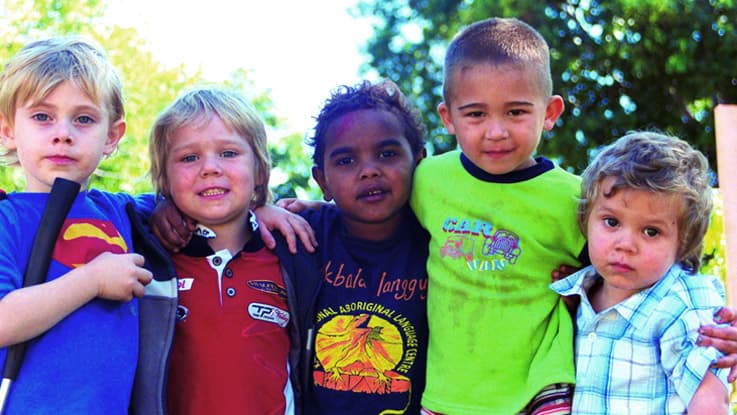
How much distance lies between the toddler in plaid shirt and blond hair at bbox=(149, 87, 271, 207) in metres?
1.40

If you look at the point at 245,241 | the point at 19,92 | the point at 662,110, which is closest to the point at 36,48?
the point at 19,92

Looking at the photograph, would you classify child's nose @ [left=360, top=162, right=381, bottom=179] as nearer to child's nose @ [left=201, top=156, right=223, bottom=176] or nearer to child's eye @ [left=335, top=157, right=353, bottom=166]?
child's eye @ [left=335, top=157, right=353, bottom=166]

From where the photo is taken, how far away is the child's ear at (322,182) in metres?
3.54

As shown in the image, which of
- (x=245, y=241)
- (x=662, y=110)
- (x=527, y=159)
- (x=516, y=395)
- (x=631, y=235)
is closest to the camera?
(x=631, y=235)

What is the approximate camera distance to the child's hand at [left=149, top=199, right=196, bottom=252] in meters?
3.15

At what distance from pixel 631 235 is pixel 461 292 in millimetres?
670

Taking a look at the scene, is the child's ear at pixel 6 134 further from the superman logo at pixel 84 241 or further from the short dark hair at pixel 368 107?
the short dark hair at pixel 368 107

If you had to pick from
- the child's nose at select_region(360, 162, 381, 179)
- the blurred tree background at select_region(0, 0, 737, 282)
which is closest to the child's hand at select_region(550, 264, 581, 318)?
the child's nose at select_region(360, 162, 381, 179)

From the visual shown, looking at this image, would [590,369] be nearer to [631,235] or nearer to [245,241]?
[631,235]

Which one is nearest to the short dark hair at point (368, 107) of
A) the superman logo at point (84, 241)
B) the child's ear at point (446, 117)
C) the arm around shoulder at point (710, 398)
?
the child's ear at point (446, 117)

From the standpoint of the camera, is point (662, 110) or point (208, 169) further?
point (662, 110)

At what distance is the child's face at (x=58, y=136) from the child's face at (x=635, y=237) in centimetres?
182

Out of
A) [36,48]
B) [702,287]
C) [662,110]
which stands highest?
[662,110]

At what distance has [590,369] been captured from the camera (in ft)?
9.25
